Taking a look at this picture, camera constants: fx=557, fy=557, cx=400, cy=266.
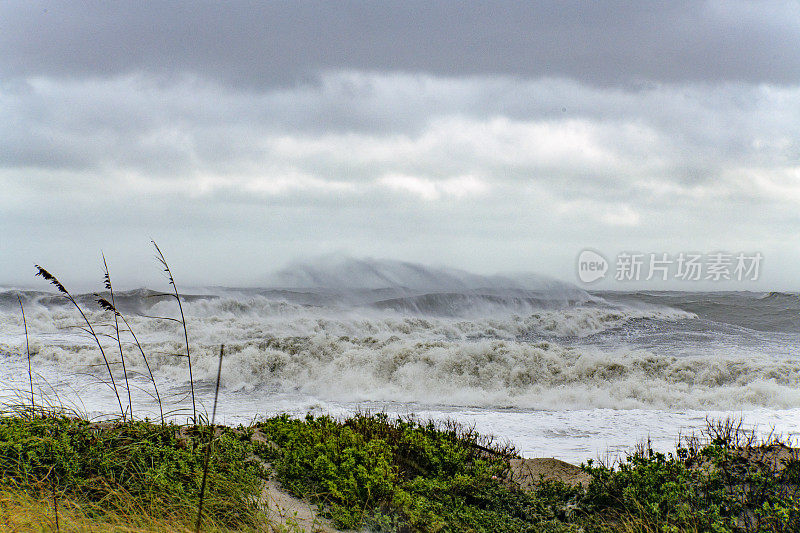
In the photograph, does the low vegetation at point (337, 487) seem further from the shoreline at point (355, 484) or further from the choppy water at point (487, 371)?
the choppy water at point (487, 371)

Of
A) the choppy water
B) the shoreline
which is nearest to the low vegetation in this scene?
the shoreline

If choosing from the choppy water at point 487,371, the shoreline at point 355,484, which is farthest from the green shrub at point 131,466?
the choppy water at point 487,371

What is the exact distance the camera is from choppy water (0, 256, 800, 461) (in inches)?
387

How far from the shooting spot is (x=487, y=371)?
1352 cm

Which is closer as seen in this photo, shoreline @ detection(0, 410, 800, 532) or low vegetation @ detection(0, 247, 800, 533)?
low vegetation @ detection(0, 247, 800, 533)

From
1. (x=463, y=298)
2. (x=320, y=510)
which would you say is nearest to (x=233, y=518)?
(x=320, y=510)

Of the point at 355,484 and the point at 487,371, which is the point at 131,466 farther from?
the point at 487,371

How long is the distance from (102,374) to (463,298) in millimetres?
21740

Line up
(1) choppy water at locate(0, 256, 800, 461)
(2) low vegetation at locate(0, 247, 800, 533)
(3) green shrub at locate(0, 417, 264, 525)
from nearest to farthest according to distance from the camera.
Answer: (2) low vegetation at locate(0, 247, 800, 533)
(3) green shrub at locate(0, 417, 264, 525)
(1) choppy water at locate(0, 256, 800, 461)

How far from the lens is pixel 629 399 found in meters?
11.6

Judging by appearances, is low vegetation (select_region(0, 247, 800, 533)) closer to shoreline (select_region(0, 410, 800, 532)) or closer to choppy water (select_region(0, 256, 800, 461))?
shoreline (select_region(0, 410, 800, 532))

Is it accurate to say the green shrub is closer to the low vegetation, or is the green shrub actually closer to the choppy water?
the low vegetation

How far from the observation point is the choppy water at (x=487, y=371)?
9836 mm

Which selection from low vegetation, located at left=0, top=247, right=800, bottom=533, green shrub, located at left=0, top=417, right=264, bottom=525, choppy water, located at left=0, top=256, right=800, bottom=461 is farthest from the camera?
choppy water, located at left=0, top=256, right=800, bottom=461
